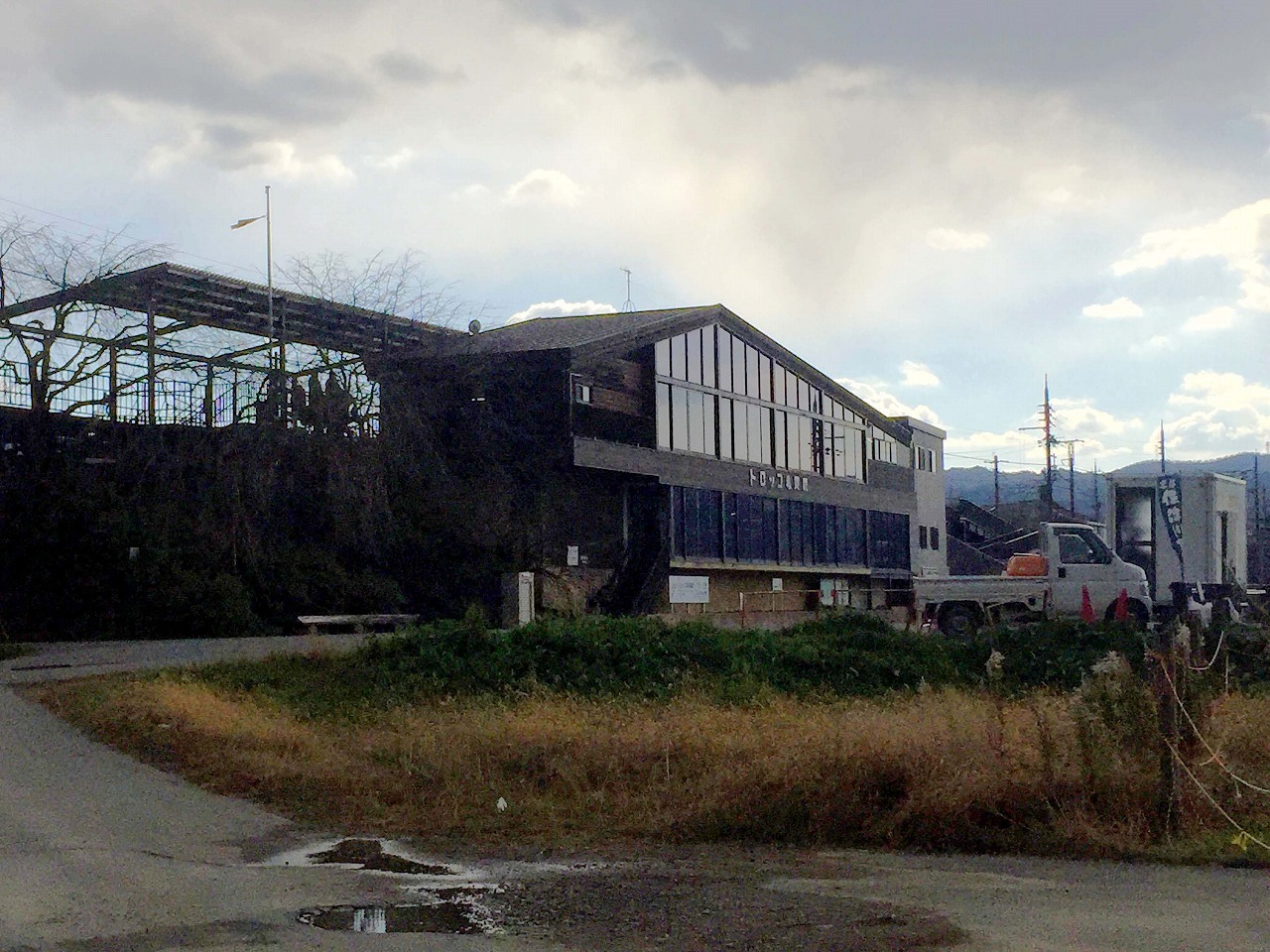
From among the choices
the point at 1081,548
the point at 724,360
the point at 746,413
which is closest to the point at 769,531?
the point at 746,413

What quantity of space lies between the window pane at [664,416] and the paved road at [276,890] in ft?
100

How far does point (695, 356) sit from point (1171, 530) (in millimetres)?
16407

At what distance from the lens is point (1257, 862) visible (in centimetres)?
895

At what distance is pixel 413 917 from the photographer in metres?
7.86

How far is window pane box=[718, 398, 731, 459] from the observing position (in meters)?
45.7

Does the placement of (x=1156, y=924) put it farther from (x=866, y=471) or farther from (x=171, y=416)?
(x=866, y=471)

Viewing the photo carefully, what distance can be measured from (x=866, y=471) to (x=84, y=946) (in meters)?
50.2

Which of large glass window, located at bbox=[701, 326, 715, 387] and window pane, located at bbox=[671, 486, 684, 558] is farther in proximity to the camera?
large glass window, located at bbox=[701, 326, 715, 387]

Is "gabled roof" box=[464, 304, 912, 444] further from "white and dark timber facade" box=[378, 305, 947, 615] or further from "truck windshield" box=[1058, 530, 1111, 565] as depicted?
"truck windshield" box=[1058, 530, 1111, 565]

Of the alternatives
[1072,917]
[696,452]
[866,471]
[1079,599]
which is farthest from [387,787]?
[866,471]

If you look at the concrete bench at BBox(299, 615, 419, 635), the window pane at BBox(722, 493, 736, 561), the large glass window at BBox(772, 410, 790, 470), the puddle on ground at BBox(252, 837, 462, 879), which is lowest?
the puddle on ground at BBox(252, 837, 462, 879)

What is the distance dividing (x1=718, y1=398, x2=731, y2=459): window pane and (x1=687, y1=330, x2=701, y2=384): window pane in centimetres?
162

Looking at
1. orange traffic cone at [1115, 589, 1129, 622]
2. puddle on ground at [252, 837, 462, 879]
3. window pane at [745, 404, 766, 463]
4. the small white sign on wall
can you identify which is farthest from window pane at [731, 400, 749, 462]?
puddle on ground at [252, 837, 462, 879]

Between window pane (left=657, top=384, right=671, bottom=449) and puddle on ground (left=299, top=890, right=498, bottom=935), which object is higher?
window pane (left=657, top=384, right=671, bottom=449)
